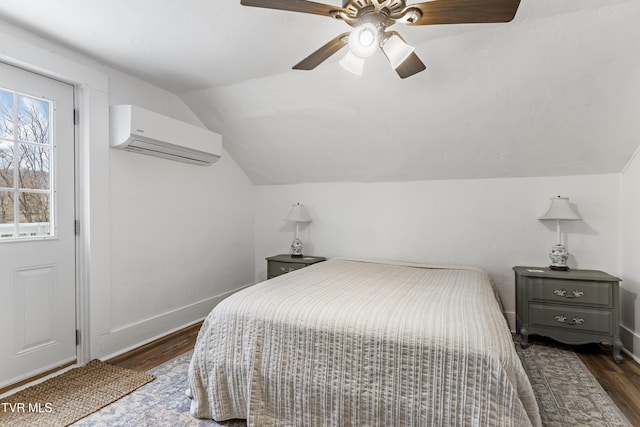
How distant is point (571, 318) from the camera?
2541 mm

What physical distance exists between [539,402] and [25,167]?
11.4 feet

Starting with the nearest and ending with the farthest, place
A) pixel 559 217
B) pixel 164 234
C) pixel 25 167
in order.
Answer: pixel 25 167, pixel 559 217, pixel 164 234

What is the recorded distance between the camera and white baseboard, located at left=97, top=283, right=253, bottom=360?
8.16ft

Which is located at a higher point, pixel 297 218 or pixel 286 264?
pixel 297 218

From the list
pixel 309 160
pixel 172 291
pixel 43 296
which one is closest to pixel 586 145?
pixel 309 160

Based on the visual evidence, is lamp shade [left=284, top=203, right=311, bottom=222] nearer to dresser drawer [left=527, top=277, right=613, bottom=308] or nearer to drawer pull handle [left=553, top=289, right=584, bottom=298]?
dresser drawer [left=527, top=277, right=613, bottom=308]

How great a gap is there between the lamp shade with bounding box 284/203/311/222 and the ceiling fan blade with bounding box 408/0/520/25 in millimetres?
2457

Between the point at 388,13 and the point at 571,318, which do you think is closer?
the point at 388,13

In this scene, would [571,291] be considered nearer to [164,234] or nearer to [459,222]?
[459,222]

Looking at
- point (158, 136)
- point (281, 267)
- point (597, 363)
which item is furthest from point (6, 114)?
point (597, 363)

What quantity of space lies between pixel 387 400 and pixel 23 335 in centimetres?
232

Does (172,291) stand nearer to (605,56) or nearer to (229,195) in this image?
(229,195)

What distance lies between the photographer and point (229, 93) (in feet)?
9.91

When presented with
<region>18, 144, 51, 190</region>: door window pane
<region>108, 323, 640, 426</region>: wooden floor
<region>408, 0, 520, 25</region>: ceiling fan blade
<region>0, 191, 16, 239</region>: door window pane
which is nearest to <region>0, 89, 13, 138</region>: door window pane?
<region>18, 144, 51, 190</region>: door window pane
